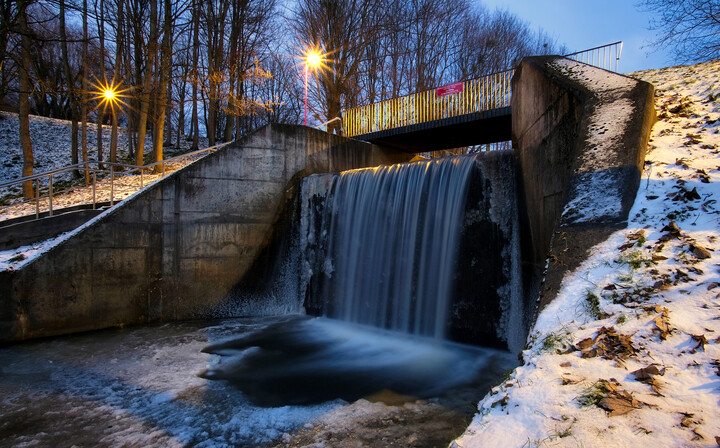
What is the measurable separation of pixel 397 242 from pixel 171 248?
5047 mm

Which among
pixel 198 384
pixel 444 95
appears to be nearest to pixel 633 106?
pixel 198 384

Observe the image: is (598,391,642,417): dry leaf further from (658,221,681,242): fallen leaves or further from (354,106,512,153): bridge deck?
(354,106,512,153): bridge deck

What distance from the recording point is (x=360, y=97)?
25750 millimetres

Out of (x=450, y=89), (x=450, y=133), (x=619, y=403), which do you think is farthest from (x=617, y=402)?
(x=450, y=89)

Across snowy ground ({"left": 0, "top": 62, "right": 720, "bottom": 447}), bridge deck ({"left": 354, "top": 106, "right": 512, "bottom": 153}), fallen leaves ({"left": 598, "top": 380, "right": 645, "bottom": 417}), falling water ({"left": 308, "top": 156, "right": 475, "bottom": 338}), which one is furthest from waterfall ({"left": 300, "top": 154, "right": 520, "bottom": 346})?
bridge deck ({"left": 354, "top": 106, "right": 512, "bottom": 153})

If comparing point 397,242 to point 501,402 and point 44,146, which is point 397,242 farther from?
point 44,146

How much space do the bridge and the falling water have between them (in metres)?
5.68

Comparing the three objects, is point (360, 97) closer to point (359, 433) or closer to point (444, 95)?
point (444, 95)

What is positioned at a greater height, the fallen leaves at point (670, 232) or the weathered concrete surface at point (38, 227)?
the fallen leaves at point (670, 232)

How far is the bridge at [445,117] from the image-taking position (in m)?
13.9

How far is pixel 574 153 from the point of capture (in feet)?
16.3

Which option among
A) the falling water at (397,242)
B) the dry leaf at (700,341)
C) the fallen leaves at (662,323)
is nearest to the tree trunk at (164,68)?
the falling water at (397,242)

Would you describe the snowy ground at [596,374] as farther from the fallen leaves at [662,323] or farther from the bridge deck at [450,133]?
the bridge deck at [450,133]

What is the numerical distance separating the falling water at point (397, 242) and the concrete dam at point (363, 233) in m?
0.03
